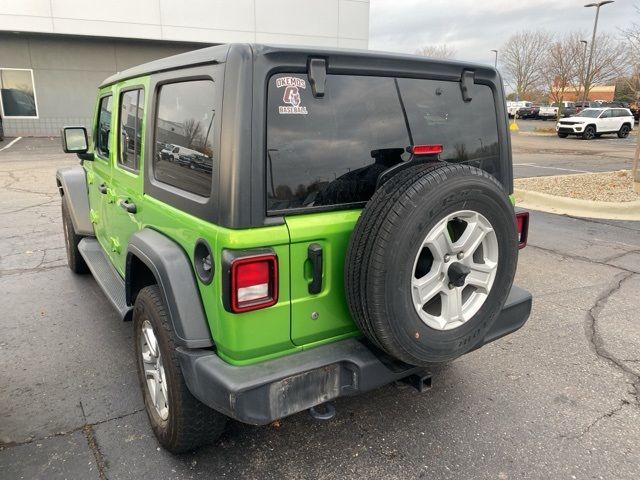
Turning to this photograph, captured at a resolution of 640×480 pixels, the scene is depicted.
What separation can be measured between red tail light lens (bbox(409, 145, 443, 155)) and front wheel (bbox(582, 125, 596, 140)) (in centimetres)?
2748

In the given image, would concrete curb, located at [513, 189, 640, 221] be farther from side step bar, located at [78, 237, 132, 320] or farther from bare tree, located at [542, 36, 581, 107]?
bare tree, located at [542, 36, 581, 107]

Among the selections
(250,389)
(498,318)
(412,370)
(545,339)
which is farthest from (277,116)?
(545,339)

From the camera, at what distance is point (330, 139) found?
7.29 feet

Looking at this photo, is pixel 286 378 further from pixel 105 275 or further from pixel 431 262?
pixel 105 275

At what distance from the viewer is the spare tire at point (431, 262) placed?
2045 millimetres

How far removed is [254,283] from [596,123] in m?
29.0

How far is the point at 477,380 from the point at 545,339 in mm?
910

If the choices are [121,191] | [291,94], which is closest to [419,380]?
[291,94]

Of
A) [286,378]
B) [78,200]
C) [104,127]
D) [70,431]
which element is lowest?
[70,431]

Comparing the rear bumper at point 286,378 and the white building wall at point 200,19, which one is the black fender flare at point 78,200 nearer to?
the rear bumper at point 286,378

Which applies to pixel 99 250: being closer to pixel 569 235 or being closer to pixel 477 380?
pixel 477 380

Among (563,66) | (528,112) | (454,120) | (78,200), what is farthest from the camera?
(528,112)

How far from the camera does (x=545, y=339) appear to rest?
3816 millimetres

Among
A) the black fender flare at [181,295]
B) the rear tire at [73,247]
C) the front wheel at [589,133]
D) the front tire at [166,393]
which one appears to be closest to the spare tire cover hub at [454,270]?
the black fender flare at [181,295]
